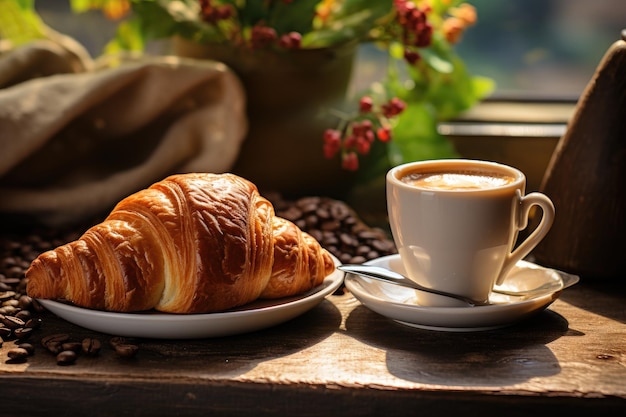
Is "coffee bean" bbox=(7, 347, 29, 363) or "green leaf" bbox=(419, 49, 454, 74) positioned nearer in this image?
"coffee bean" bbox=(7, 347, 29, 363)

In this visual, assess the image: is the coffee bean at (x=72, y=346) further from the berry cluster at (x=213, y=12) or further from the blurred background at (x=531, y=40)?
the blurred background at (x=531, y=40)

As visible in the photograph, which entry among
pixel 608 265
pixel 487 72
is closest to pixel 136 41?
pixel 487 72

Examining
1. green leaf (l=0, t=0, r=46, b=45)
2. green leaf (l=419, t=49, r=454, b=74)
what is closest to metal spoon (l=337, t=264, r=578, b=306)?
green leaf (l=419, t=49, r=454, b=74)

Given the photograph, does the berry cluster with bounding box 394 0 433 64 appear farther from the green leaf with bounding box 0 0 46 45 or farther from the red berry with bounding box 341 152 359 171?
the green leaf with bounding box 0 0 46 45

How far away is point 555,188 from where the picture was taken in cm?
120

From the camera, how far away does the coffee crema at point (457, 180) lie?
0.98 metres

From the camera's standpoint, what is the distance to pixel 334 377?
0.87 metres

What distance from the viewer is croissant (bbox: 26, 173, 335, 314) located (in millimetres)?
936

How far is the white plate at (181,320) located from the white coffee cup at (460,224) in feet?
0.45

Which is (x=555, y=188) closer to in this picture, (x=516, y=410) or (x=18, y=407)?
(x=516, y=410)

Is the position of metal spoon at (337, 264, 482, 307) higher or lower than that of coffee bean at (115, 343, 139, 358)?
higher

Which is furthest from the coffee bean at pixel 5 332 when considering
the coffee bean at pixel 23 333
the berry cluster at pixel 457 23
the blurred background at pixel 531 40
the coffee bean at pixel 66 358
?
the blurred background at pixel 531 40

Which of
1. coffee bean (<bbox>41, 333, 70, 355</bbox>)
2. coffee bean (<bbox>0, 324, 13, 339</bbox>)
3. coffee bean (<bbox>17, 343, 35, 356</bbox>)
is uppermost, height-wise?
coffee bean (<bbox>41, 333, 70, 355</bbox>)

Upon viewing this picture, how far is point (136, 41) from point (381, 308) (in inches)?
36.5
